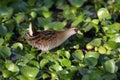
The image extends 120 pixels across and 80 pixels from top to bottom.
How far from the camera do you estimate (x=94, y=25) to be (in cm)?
459

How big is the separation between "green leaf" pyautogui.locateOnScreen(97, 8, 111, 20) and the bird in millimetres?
657

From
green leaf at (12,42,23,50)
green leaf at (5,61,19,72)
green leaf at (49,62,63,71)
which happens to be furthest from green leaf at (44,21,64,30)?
green leaf at (5,61,19,72)

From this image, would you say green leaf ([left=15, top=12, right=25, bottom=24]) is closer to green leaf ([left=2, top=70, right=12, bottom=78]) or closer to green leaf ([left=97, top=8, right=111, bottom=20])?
green leaf ([left=97, top=8, right=111, bottom=20])

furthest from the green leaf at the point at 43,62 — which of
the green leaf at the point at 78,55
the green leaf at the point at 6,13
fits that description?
the green leaf at the point at 6,13

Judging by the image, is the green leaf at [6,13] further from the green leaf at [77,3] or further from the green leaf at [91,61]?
the green leaf at [91,61]

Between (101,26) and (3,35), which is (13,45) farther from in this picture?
(101,26)

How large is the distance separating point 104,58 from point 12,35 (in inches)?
40.2

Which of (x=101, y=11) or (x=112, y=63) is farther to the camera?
(x=101, y=11)

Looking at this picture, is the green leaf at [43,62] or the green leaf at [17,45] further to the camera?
the green leaf at [17,45]

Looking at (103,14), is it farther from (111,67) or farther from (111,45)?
(111,67)

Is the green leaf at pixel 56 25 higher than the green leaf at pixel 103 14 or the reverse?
the reverse

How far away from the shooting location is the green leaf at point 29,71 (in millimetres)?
3662

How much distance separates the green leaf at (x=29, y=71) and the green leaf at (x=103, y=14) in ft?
4.30

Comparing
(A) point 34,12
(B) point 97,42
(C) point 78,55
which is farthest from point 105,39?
(A) point 34,12
